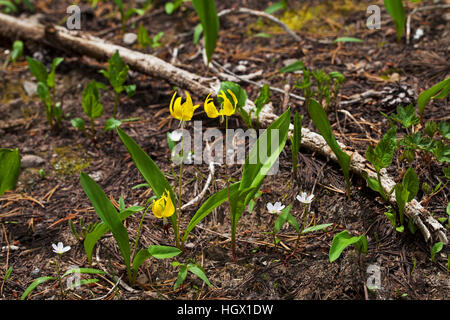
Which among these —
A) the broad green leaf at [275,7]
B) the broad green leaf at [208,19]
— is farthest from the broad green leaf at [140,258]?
the broad green leaf at [275,7]

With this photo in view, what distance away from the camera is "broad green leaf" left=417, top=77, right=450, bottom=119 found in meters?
2.28

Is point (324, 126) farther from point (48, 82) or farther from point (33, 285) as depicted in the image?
point (48, 82)

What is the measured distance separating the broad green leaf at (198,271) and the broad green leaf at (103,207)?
28 centimetres

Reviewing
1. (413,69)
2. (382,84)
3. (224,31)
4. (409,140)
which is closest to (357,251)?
(409,140)

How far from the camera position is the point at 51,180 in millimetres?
2611

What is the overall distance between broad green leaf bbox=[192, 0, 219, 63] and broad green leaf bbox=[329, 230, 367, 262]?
166cm

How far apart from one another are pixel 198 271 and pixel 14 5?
350 centimetres

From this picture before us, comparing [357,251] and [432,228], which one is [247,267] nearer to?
[357,251]

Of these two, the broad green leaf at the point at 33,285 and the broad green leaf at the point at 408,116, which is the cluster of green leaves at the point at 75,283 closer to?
the broad green leaf at the point at 33,285

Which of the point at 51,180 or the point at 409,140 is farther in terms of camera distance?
the point at 51,180

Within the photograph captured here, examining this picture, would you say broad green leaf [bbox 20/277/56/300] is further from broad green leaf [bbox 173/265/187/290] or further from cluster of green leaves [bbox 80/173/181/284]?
broad green leaf [bbox 173/265/187/290]

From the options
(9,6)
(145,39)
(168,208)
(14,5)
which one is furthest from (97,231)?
(14,5)
